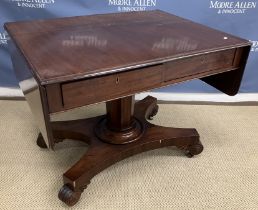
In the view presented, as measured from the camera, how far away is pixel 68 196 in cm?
103

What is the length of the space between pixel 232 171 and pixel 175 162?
0.25 metres

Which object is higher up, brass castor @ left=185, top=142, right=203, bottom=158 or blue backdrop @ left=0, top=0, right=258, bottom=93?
blue backdrop @ left=0, top=0, right=258, bottom=93

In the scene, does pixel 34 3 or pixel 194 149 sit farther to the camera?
pixel 34 3

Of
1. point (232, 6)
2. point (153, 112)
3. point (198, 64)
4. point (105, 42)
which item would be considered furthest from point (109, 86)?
point (232, 6)

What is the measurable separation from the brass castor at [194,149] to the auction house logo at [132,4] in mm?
782

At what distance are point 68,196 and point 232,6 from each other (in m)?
1.27

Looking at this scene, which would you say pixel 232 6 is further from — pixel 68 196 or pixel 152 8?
pixel 68 196

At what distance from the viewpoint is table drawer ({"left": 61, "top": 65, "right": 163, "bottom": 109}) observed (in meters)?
0.74

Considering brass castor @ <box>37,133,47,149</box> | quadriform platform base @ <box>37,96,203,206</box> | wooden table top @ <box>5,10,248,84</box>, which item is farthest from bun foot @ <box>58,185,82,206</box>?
wooden table top @ <box>5,10,248,84</box>

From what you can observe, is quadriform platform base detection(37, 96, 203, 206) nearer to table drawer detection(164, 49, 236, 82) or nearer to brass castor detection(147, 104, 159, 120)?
brass castor detection(147, 104, 159, 120)

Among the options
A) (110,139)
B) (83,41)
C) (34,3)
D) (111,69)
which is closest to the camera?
(111,69)

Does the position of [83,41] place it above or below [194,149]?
above

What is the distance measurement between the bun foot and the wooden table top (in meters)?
0.51

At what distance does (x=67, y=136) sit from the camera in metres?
1.29
